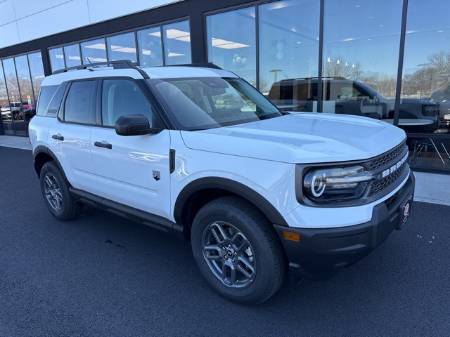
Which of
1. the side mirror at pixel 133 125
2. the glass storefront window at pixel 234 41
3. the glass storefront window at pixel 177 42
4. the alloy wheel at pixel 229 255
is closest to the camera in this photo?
the alloy wheel at pixel 229 255

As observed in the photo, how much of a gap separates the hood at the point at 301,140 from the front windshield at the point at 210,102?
0.19m

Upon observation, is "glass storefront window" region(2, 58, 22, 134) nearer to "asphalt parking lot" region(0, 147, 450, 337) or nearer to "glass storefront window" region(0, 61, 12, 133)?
"glass storefront window" region(0, 61, 12, 133)

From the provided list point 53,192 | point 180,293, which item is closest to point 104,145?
point 180,293

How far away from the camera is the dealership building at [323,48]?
23.7 feet

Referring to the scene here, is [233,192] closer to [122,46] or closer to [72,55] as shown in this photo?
[122,46]

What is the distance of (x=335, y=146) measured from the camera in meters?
2.31

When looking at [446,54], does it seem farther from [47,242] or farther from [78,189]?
[47,242]

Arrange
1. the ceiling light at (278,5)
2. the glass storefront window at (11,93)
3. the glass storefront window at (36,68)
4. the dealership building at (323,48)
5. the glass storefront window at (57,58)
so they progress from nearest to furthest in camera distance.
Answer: the dealership building at (323,48) → the ceiling light at (278,5) → the glass storefront window at (57,58) → the glass storefront window at (36,68) → the glass storefront window at (11,93)

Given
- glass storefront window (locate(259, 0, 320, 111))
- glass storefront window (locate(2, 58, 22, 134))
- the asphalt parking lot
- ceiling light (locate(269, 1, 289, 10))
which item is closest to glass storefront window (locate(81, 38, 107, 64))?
glass storefront window (locate(2, 58, 22, 134))

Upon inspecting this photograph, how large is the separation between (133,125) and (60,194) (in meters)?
2.30

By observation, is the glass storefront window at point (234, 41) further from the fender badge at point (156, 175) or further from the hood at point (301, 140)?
the fender badge at point (156, 175)

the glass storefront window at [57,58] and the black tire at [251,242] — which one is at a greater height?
the glass storefront window at [57,58]

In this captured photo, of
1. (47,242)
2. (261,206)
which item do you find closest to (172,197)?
(261,206)

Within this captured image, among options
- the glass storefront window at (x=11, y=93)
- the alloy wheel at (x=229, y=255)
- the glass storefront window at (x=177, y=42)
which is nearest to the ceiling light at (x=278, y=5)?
the glass storefront window at (x=177, y=42)
